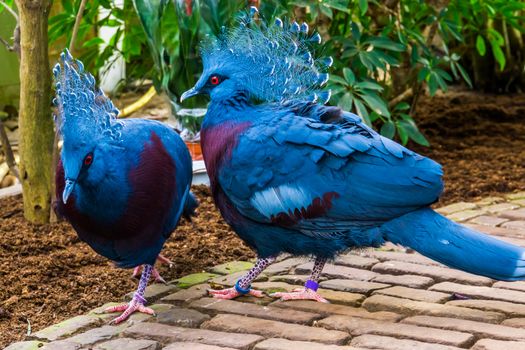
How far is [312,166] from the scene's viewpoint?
3.43 m

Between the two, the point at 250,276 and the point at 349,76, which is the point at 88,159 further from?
the point at 349,76

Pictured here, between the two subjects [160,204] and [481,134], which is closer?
[160,204]

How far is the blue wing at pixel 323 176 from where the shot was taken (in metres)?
3.37

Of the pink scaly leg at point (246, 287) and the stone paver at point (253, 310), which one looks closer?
the stone paver at point (253, 310)

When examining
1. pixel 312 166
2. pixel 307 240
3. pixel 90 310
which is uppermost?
pixel 312 166

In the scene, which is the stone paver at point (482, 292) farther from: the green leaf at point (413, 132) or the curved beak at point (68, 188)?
the green leaf at point (413, 132)

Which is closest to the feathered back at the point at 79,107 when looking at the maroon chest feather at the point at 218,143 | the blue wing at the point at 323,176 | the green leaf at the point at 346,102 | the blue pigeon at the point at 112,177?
the blue pigeon at the point at 112,177

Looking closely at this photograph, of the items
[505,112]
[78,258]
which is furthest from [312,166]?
[505,112]

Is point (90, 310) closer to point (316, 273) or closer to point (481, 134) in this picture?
point (316, 273)

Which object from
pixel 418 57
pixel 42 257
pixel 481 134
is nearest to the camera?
pixel 42 257

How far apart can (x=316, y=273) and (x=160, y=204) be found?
71 centimetres

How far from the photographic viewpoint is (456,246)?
3334 millimetres

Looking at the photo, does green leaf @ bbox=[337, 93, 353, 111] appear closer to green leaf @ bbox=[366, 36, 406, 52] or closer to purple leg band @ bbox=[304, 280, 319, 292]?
green leaf @ bbox=[366, 36, 406, 52]

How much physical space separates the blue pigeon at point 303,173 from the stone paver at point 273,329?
0.29m
